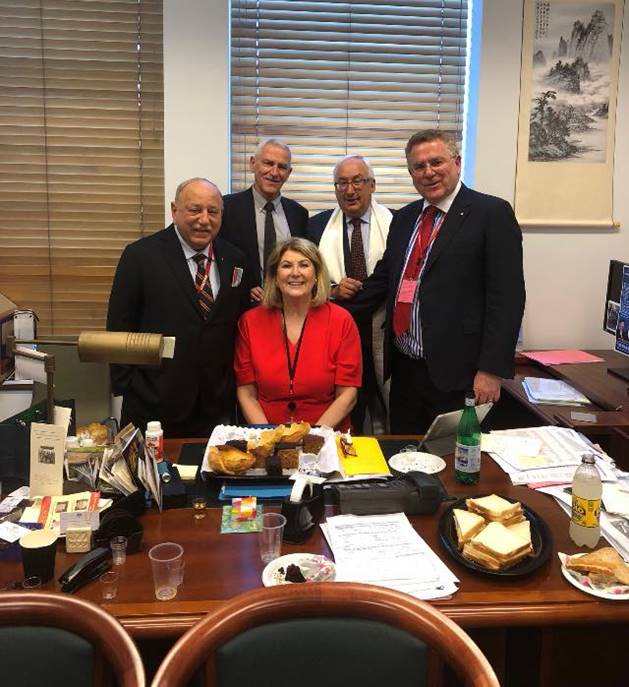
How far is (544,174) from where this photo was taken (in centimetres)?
339

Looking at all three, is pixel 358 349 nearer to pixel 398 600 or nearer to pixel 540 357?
pixel 540 357

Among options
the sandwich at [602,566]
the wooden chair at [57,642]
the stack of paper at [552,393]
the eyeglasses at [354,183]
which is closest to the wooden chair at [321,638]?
the wooden chair at [57,642]

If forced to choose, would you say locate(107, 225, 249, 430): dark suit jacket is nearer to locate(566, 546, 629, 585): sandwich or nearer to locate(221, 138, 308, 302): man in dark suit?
locate(221, 138, 308, 302): man in dark suit

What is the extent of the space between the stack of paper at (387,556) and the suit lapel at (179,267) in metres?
1.16

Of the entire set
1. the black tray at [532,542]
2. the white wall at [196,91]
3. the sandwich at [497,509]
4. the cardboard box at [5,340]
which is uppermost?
the white wall at [196,91]

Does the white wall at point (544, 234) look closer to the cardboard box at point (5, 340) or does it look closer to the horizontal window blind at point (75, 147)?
the horizontal window blind at point (75, 147)

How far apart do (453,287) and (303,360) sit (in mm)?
657

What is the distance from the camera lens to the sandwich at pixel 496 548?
135 cm

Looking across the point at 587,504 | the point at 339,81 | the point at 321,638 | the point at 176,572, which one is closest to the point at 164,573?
the point at 176,572

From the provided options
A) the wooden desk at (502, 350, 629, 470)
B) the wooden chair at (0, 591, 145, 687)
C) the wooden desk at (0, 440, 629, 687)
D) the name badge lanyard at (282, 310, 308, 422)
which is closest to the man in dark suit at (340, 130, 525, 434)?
the wooden desk at (502, 350, 629, 470)

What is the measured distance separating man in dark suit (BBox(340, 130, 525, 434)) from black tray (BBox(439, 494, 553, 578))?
969 millimetres

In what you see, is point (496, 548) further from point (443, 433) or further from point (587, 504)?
point (443, 433)

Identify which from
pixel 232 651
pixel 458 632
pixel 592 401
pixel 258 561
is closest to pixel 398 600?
pixel 458 632

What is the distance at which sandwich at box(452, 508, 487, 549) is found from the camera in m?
1.44
